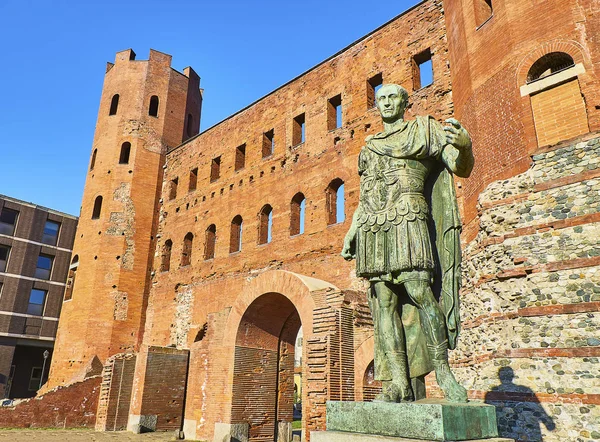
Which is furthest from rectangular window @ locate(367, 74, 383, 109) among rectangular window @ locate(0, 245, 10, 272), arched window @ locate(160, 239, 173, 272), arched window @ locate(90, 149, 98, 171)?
rectangular window @ locate(0, 245, 10, 272)

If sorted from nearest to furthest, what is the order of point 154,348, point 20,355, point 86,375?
point 154,348 → point 86,375 → point 20,355

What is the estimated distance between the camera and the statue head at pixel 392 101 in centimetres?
390

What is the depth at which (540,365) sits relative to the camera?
8.02 metres

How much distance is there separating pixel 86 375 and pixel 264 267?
819 centimetres

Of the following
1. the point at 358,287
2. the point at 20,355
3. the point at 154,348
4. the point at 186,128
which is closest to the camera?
the point at 358,287

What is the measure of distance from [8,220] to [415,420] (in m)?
28.6

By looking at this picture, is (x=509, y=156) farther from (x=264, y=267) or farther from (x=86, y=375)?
(x=86, y=375)

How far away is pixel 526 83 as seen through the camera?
9.60 meters

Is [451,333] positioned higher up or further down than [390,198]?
further down

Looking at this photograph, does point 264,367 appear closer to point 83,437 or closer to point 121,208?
point 83,437

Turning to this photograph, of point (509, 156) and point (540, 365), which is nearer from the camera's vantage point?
point (540, 365)

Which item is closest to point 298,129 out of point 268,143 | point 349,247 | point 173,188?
Result: point 268,143

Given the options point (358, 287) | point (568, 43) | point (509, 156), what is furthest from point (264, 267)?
point (568, 43)

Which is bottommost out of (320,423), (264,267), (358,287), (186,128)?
(320,423)
